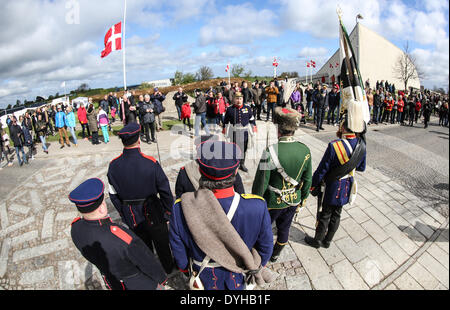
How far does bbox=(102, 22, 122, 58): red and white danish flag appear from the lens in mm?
10453

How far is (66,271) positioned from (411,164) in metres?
9.47

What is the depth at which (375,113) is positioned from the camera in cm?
1359

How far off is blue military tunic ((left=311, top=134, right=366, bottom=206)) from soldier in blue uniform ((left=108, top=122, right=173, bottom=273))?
215 cm

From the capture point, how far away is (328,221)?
11.9 feet

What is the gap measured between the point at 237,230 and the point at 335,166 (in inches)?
82.1

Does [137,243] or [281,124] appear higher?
[281,124]

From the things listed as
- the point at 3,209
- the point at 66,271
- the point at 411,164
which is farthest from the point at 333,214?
the point at 3,209

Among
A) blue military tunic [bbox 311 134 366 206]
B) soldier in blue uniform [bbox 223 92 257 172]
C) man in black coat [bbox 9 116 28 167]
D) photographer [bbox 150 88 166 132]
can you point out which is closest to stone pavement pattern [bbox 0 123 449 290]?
blue military tunic [bbox 311 134 366 206]

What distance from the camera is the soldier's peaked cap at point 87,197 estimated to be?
71.8 inches

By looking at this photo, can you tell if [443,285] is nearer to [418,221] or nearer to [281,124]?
[418,221]

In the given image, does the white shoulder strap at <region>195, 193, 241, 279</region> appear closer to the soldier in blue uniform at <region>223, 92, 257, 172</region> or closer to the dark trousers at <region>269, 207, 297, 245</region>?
the dark trousers at <region>269, 207, 297, 245</region>

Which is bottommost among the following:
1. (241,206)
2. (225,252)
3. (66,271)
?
(66,271)

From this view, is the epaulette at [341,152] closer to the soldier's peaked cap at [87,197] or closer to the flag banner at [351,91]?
the flag banner at [351,91]

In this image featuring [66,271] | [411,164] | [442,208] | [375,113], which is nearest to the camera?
[66,271]
